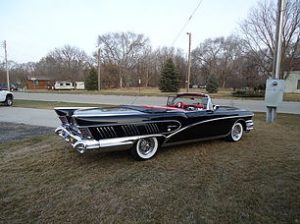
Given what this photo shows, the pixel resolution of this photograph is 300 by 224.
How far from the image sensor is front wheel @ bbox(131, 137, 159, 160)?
4.56 meters

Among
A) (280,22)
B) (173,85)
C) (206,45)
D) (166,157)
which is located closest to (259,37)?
(173,85)

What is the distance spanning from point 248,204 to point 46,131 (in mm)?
6282

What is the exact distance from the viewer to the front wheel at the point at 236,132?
6.11 metres

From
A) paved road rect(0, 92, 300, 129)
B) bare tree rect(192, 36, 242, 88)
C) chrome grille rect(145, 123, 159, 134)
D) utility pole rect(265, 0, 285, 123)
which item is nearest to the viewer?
chrome grille rect(145, 123, 159, 134)

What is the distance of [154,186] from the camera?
358 centimetres

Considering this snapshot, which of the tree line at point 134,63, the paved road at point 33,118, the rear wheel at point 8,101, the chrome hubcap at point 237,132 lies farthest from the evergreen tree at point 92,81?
the chrome hubcap at point 237,132

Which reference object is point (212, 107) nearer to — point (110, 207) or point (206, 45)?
point (110, 207)

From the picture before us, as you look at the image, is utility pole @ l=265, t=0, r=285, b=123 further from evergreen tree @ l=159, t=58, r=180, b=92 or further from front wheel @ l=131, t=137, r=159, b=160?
evergreen tree @ l=159, t=58, r=180, b=92

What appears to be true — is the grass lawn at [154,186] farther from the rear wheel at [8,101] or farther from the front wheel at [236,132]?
the rear wheel at [8,101]

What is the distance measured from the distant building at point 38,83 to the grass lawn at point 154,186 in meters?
65.1

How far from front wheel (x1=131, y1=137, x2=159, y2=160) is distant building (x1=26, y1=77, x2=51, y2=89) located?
215 ft

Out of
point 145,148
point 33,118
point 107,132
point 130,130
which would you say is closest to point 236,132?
point 145,148

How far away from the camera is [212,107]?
5793 mm

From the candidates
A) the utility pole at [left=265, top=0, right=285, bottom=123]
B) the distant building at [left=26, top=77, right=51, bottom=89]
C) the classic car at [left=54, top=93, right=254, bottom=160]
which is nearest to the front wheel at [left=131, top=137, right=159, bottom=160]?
the classic car at [left=54, top=93, right=254, bottom=160]
